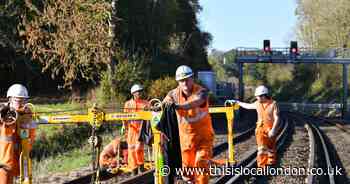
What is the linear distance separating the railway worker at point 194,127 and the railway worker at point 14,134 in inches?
75.6

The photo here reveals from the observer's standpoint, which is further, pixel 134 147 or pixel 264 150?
pixel 134 147

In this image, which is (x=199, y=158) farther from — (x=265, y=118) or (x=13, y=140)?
(x=265, y=118)

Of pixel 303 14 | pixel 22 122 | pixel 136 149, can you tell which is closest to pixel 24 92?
pixel 22 122

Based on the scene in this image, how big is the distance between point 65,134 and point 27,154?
13.8m

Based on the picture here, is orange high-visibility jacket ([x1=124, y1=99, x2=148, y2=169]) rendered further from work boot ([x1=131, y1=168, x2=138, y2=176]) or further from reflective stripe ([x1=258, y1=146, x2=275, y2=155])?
reflective stripe ([x1=258, y1=146, x2=275, y2=155])

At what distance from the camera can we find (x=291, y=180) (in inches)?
452

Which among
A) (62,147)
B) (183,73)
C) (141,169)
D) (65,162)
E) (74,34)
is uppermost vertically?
(74,34)

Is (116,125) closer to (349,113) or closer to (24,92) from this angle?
(24,92)

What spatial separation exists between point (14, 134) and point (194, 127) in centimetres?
246

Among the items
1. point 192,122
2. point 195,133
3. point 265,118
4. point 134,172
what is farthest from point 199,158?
point 134,172

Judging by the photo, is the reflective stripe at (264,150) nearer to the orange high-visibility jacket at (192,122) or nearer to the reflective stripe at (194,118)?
the orange high-visibility jacket at (192,122)

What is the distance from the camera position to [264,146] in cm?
1202

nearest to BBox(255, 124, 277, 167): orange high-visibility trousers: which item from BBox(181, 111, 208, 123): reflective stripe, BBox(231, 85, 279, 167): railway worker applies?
BBox(231, 85, 279, 167): railway worker

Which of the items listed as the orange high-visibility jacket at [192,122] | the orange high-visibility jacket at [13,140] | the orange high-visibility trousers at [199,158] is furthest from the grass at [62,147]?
the orange high-visibility jacket at [192,122]
